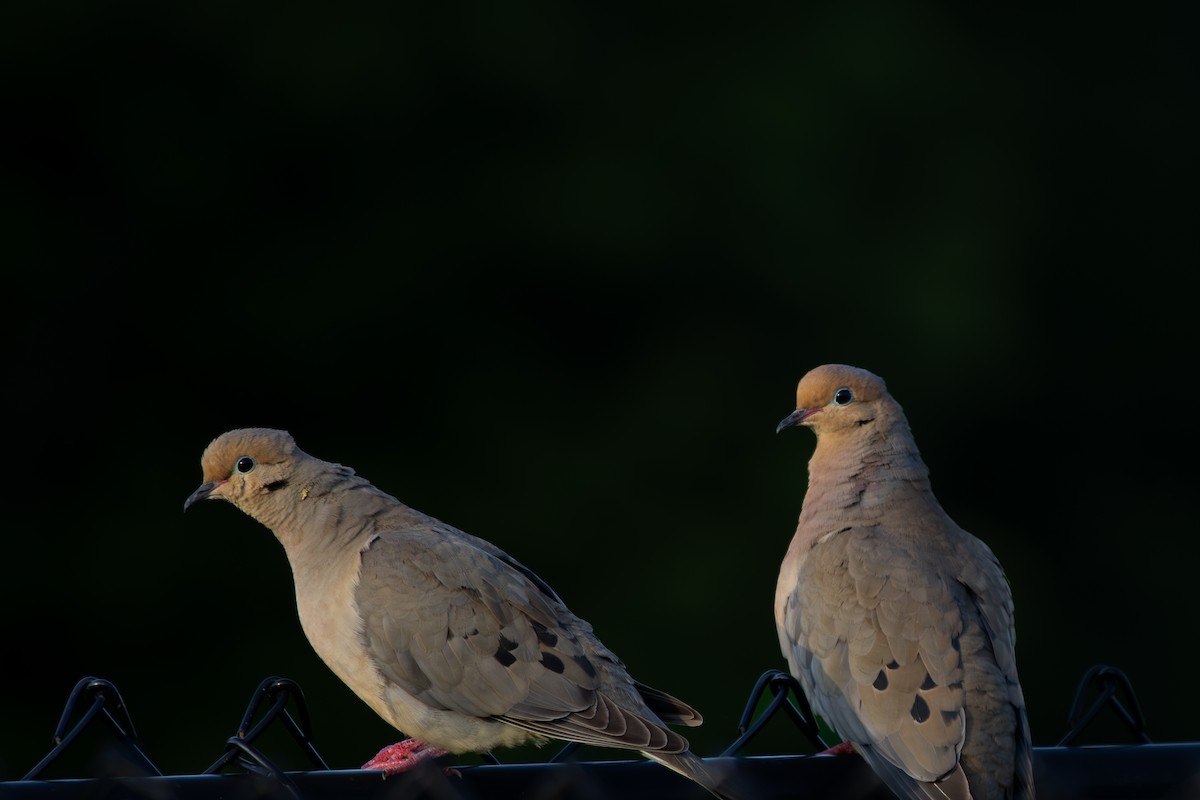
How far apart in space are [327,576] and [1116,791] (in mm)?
1282

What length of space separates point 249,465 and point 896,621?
3.76ft

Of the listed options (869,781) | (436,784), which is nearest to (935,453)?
(869,781)

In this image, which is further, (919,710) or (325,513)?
(325,513)

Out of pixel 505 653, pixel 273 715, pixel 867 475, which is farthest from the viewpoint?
pixel 867 475

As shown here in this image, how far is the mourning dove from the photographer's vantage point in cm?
242

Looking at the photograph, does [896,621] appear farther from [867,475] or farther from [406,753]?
[406,753]

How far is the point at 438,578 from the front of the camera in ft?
7.86

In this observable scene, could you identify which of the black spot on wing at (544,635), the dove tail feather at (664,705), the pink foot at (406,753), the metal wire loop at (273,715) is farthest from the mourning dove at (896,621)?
the metal wire loop at (273,715)

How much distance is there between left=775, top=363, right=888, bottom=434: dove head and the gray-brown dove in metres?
0.77

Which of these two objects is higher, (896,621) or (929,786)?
(896,621)

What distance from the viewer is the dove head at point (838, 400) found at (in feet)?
9.99

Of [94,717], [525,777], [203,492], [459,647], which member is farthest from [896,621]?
[94,717]

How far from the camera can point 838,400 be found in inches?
121

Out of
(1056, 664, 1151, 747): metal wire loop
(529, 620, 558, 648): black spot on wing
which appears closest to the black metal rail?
(1056, 664, 1151, 747): metal wire loop
